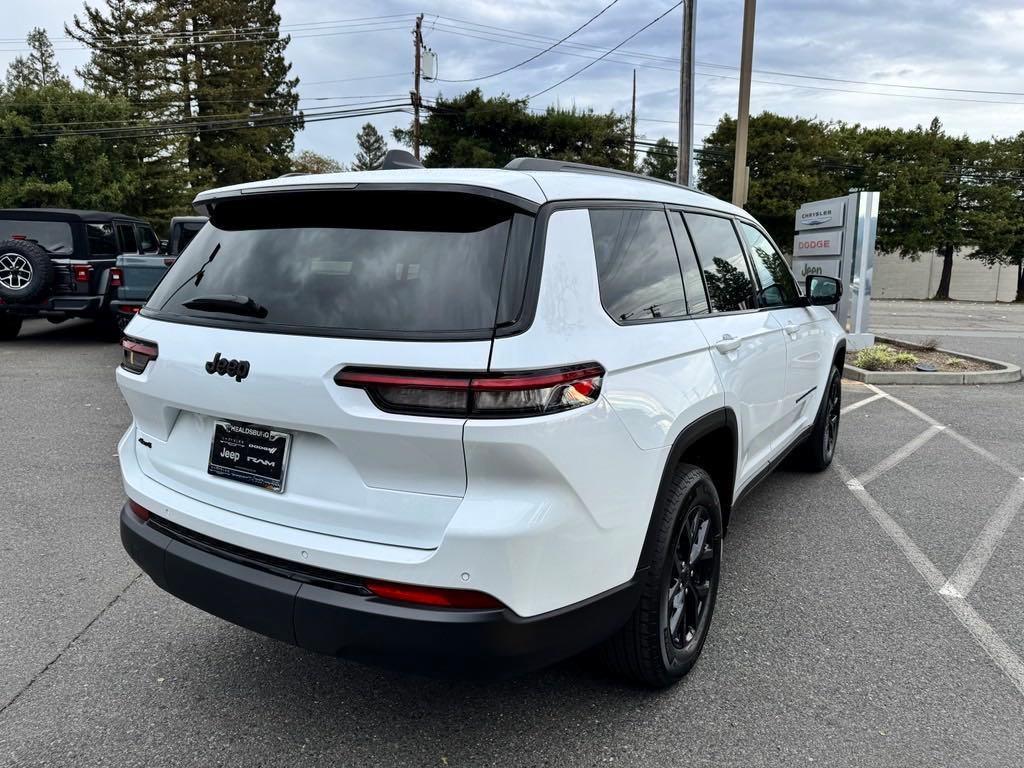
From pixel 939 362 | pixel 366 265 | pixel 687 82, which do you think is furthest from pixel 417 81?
pixel 366 265

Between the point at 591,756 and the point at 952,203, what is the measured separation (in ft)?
155

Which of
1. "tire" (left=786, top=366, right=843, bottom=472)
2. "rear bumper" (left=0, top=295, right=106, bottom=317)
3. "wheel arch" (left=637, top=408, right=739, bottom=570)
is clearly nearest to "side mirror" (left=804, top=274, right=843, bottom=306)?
"tire" (left=786, top=366, right=843, bottom=472)

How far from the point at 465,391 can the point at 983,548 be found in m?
3.66

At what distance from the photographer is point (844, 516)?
4.64 m

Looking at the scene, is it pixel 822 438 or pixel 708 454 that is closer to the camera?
pixel 708 454

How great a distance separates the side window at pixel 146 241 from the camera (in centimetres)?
1276

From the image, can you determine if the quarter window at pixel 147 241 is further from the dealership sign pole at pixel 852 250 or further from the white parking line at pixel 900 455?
the white parking line at pixel 900 455

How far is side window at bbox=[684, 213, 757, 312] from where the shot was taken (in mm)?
3229

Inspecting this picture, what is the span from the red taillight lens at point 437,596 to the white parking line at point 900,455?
425cm

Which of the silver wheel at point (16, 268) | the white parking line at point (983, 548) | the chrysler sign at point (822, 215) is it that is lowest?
the white parking line at point (983, 548)

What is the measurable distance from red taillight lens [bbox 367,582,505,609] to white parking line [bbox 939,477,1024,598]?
2718mm

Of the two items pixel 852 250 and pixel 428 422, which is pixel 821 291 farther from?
pixel 852 250

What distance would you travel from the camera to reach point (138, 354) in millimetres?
2551

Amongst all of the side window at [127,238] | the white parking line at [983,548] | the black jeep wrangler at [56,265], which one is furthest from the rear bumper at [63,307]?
the white parking line at [983,548]
